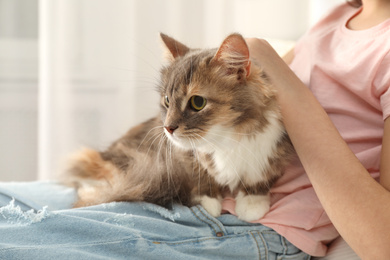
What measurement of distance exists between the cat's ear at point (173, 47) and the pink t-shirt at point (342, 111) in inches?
17.4

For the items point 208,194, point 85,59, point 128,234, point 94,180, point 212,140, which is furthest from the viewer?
point 85,59

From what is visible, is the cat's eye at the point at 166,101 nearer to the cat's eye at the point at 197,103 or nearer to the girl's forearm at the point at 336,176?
the cat's eye at the point at 197,103

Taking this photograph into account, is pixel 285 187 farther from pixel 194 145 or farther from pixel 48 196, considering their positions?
pixel 48 196

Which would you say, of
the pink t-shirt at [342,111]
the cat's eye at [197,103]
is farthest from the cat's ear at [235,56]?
the pink t-shirt at [342,111]

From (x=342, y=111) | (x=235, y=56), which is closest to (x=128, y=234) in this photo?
(x=235, y=56)

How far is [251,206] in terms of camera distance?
1.15 metres

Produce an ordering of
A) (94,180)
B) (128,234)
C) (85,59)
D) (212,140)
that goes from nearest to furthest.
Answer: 1. (128,234)
2. (212,140)
3. (94,180)
4. (85,59)

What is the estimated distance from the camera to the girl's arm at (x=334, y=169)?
950 millimetres

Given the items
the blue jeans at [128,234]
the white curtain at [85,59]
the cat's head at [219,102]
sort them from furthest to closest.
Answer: the white curtain at [85,59] < the cat's head at [219,102] < the blue jeans at [128,234]

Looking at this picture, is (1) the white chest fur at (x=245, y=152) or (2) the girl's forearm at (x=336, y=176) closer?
(2) the girl's forearm at (x=336, y=176)

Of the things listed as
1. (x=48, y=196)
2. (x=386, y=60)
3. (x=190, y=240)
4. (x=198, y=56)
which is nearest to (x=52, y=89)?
(x=48, y=196)

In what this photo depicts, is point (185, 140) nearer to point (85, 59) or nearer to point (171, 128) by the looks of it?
point (171, 128)

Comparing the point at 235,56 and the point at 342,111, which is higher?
the point at 235,56

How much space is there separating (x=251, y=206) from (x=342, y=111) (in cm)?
42
